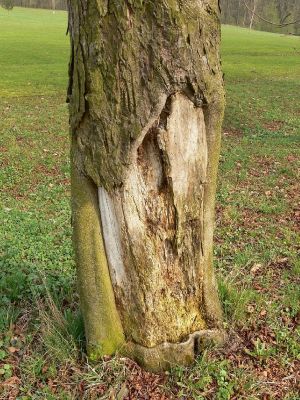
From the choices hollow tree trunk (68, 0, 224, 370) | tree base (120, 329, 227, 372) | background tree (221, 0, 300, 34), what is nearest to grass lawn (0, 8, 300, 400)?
tree base (120, 329, 227, 372)

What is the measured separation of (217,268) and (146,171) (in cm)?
239

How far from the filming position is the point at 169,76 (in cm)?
248

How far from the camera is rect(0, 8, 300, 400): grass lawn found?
3.14 metres

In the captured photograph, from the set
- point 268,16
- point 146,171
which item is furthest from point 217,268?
point 268,16

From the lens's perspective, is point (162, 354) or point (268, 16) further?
point (268, 16)

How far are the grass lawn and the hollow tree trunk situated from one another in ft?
0.70

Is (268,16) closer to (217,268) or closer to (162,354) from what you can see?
(217,268)

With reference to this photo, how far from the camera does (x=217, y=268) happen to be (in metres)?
4.86

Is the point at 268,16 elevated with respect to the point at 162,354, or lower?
elevated

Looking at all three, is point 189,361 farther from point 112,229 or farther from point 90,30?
point 90,30

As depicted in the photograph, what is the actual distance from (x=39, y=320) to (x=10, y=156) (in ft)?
21.8

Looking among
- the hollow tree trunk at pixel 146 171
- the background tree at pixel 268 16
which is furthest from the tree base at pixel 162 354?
the background tree at pixel 268 16

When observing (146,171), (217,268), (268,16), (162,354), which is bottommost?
(217,268)

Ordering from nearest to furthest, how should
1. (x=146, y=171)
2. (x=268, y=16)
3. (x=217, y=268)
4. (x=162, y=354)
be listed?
(x=146, y=171), (x=162, y=354), (x=217, y=268), (x=268, y=16)
